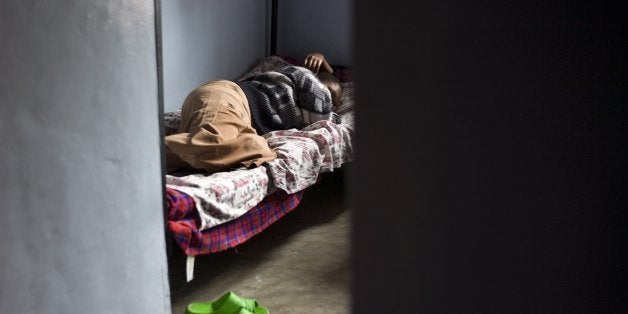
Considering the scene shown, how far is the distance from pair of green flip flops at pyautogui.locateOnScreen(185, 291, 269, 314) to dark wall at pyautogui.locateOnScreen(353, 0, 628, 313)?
1.50 m

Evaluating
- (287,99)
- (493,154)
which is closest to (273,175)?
(287,99)

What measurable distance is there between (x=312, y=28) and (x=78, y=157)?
11.1 ft

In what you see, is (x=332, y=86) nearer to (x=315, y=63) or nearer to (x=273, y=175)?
(x=315, y=63)

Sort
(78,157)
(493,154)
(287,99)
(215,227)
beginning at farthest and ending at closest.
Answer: (287,99) → (215,227) → (78,157) → (493,154)

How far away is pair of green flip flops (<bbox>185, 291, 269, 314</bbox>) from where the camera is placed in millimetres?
1901

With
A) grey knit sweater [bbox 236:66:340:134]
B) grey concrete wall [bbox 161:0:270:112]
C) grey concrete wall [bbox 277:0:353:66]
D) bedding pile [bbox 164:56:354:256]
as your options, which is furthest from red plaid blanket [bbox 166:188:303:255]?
grey concrete wall [bbox 277:0:353:66]

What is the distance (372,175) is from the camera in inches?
18.5

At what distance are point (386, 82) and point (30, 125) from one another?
3.57ft

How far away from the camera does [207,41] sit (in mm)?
3818

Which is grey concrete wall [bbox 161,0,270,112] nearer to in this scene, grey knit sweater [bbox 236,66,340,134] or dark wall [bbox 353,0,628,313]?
grey knit sweater [bbox 236,66,340,134]

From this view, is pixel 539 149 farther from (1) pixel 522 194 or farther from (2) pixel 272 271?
(2) pixel 272 271

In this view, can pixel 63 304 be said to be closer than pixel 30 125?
No

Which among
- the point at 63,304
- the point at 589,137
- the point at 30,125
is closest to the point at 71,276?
the point at 63,304

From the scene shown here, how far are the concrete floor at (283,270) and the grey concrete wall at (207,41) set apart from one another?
1074mm
